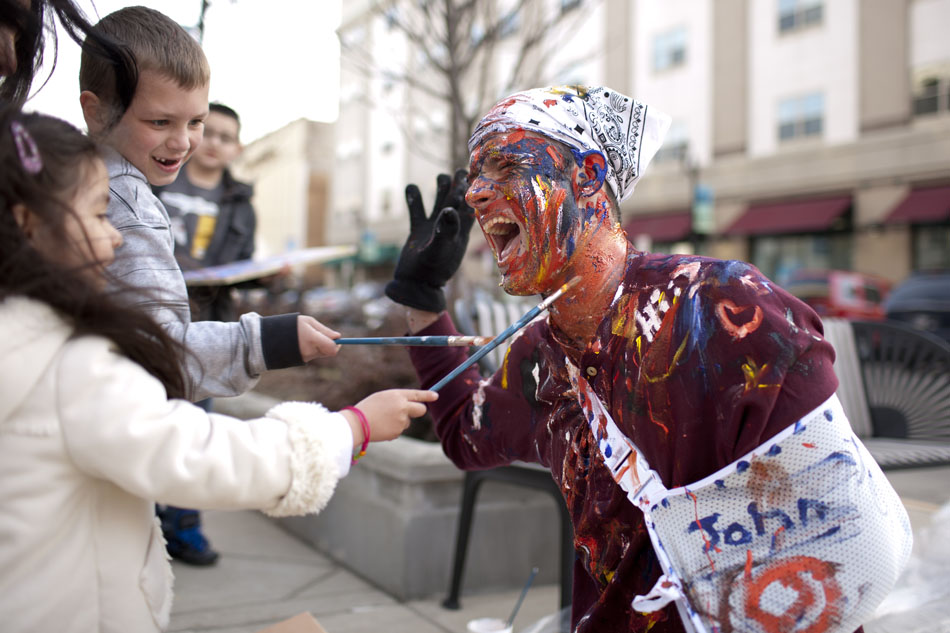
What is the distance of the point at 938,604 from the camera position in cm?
219

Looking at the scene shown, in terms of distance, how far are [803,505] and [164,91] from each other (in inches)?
58.8

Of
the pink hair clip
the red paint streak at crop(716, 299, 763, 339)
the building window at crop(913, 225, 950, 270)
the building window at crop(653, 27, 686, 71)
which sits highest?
the building window at crop(653, 27, 686, 71)

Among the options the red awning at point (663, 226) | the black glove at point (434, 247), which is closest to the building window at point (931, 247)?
the red awning at point (663, 226)

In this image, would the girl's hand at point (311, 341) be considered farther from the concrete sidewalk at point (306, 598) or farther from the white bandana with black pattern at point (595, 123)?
the concrete sidewalk at point (306, 598)

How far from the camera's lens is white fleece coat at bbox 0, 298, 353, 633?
1097 mm

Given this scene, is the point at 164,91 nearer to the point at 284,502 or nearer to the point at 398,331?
the point at 284,502

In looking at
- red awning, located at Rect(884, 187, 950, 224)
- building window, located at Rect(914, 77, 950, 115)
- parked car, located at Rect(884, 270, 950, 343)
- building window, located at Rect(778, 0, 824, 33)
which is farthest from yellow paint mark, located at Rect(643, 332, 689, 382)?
→ building window, located at Rect(778, 0, 824, 33)

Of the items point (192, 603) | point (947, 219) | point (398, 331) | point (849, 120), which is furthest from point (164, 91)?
point (849, 120)

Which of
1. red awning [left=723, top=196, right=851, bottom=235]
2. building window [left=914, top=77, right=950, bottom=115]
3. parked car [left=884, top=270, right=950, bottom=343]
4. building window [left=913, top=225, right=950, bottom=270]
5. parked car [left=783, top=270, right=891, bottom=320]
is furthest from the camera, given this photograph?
red awning [left=723, top=196, right=851, bottom=235]

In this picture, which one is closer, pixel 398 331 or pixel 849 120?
pixel 398 331

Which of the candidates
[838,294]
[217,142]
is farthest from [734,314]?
[838,294]

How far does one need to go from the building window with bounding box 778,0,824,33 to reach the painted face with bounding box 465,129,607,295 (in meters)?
18.1

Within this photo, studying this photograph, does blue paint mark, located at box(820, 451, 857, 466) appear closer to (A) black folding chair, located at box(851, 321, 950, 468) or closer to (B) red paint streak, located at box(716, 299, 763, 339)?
(B) red paint streak, located at box(716, 299, 763, 339)

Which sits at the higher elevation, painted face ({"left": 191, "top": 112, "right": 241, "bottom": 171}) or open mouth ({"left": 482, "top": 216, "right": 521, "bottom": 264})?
painted face ({"left": 191, "top": 112, "right": 241, "bottom": 171})
